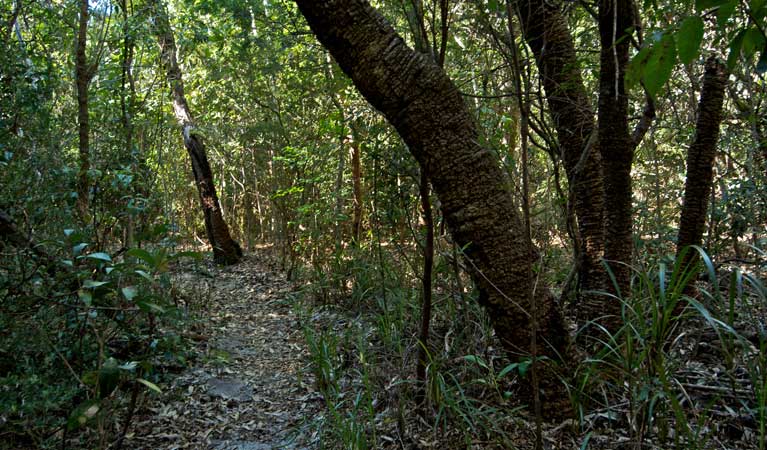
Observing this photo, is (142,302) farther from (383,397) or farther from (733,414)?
(733,414)

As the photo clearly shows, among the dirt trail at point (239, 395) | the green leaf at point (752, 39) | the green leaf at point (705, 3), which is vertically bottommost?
the dirt trail at point (239, 395)

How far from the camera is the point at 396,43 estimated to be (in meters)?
2.60

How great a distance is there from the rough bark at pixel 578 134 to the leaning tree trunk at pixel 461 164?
0.96m

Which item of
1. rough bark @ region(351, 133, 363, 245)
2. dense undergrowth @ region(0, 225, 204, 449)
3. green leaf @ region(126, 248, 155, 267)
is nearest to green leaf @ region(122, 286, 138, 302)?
dense undergrowth @ region(0, 225, 204, 449)

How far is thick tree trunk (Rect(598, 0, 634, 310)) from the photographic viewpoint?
271 centimetres

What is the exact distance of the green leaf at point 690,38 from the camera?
3.46 ft

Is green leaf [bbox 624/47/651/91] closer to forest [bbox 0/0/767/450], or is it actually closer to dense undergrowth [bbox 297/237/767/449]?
forest [bbox 0/0/767/450]

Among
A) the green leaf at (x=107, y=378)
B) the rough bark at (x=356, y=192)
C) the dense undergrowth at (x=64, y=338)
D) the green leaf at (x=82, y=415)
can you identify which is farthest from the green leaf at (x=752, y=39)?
the rough bark at (x=356, y=192)

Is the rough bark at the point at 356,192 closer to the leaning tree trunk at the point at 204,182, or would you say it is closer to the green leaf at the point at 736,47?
the leaning tree trunk at the point at 204,182

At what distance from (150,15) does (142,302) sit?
4.81 meters

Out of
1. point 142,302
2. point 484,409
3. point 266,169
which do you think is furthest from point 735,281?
point 266,169

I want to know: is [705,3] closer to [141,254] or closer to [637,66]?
[637,66]

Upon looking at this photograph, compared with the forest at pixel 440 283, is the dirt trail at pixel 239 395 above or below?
below

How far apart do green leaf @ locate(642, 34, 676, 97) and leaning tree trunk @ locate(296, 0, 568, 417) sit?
1.45 m
